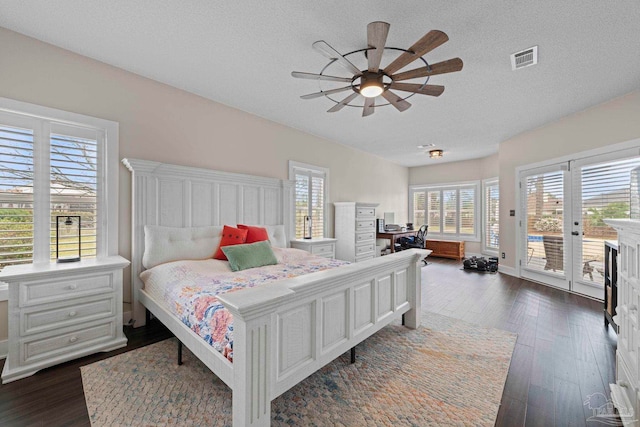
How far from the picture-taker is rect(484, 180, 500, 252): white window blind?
6.90 meters

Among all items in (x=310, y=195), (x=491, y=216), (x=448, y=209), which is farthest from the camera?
(x=448, y=209)

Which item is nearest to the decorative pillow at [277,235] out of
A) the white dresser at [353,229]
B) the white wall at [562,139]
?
the white dresser at [353,229]

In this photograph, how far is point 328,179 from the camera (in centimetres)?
539

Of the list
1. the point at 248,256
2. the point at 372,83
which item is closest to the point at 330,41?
the point at 372,83

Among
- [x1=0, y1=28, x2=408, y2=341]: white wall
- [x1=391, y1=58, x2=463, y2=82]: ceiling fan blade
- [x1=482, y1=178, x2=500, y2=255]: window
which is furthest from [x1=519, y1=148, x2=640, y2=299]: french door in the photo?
[x1=0, y1=28, x2=408, y2=341]: white wall

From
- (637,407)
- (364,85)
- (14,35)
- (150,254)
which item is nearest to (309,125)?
(364,85)

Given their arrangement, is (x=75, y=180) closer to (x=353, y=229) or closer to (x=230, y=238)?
(x=230, y=238)

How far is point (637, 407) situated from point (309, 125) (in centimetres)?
435

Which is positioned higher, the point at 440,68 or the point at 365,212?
the point at 440,68

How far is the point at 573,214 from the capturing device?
13.7 feet

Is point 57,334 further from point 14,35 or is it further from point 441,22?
point 441,22

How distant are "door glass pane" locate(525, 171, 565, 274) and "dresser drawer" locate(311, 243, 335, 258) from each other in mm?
3570

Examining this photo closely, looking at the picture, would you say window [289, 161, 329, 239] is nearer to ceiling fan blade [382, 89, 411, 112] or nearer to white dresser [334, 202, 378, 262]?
white dresser [334, 202, 378, 262]

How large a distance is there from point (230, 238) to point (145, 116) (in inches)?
63.5
